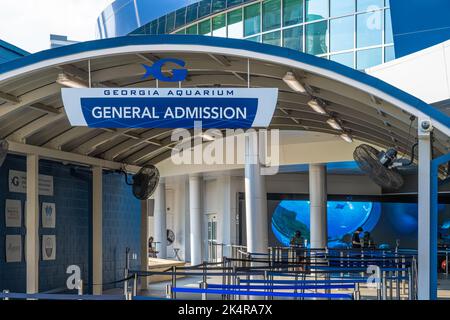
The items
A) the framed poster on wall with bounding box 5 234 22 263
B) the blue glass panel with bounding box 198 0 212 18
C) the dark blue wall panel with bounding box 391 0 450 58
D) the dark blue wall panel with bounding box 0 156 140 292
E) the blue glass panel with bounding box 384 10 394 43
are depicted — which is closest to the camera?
the framed poster on wall with bounding box 5 234 22 263

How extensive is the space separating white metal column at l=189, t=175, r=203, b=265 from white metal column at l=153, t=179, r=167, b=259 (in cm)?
468

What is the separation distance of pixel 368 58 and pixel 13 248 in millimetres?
16270

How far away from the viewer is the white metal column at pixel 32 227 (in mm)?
13969

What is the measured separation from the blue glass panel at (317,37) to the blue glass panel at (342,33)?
283mm

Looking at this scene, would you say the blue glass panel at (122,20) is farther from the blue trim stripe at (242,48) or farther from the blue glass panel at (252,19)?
the blue trim stripe at (242,48)

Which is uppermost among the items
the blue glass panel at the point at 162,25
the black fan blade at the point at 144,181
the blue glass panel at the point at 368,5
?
the blue glass panel at the point at 162,25

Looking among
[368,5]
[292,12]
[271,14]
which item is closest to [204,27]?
[271,14]

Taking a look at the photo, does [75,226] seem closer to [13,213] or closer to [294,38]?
[13,213]

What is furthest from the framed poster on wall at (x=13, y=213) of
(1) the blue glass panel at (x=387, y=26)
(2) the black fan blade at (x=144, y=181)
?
(1) the blue glass panel at (x=387, y=26)

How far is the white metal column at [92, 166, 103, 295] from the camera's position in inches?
662

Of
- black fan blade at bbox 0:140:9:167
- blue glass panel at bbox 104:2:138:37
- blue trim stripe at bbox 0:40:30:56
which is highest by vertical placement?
blue glass panel at bbox 104:2:138:37

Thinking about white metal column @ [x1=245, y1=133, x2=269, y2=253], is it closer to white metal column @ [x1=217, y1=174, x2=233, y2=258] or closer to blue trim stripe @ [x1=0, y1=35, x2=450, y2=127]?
blue trim stripe @ [x1=0, y1=35, x2=450, y2=127]
